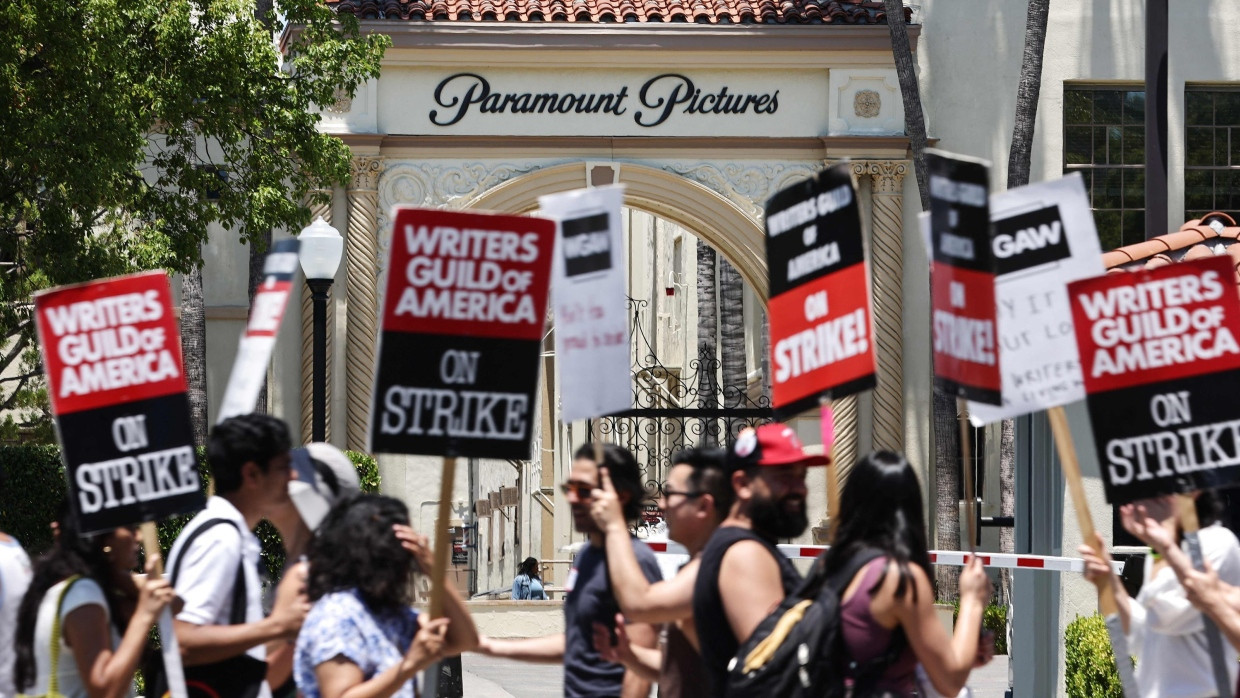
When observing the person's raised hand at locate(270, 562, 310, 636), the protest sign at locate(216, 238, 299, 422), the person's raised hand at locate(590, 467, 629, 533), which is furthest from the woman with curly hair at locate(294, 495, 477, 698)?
the protest sign at locate(216, 238, 299, 422)

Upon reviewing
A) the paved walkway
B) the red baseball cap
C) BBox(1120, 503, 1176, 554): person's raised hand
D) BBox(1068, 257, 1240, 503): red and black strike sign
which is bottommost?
the paved walkway

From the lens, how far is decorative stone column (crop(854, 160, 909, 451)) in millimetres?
22375

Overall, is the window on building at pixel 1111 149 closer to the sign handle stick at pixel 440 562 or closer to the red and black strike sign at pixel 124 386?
the red and black strike sign at pixel 124 386

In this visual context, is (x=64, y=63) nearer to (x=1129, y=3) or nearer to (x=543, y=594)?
(x=543, y=594)

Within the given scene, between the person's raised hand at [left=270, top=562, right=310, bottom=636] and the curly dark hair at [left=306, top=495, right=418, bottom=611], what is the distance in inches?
5.3

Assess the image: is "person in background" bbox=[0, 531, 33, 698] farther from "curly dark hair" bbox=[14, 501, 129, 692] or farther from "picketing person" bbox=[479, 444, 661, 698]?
"picketing person" bbox=[479, 444, 661, 698]

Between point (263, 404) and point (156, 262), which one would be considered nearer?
point (156, 262)

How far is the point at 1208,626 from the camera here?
5504mm

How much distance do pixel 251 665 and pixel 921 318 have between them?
17773 mm

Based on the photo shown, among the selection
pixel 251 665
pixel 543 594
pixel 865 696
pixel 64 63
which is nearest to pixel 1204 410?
pixel 865 696

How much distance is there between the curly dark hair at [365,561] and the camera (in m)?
5.04

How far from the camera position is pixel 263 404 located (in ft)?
72.3

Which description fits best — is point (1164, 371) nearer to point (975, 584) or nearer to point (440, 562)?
point (975, 584)

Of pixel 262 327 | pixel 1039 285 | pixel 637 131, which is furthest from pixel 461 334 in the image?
pixel 637 131
